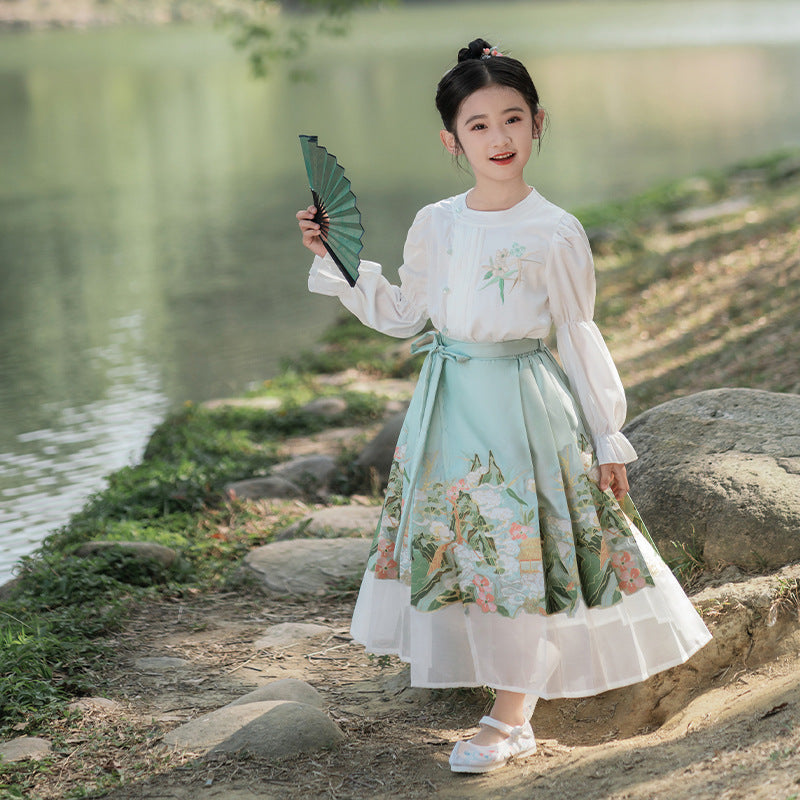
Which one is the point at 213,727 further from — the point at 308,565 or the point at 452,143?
the point at 452,143

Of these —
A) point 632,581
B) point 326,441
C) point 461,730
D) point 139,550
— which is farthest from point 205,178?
point 632,581

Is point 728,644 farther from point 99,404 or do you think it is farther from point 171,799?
point 99,404

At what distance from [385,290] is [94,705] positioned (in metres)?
1.34

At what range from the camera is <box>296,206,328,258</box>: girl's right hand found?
9.27 feet

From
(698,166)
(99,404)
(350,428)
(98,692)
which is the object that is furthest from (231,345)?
(698,166)

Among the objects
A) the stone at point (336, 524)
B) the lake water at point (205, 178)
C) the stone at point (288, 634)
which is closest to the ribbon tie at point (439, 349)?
the stone at point (288, 634)

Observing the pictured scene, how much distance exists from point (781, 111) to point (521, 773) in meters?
19.9

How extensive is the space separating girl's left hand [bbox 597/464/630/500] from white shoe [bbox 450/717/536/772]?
0.59m

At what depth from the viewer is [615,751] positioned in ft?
8.34

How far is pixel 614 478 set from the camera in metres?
2.66

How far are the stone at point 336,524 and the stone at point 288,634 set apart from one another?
66cm

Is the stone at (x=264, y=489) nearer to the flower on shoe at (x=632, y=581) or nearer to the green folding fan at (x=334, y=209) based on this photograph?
the green folding fan at (x=334, y=209)

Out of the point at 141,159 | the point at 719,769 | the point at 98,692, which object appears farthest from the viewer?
the point at 141,159

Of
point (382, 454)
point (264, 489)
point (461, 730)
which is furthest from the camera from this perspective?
point (382, 454)
